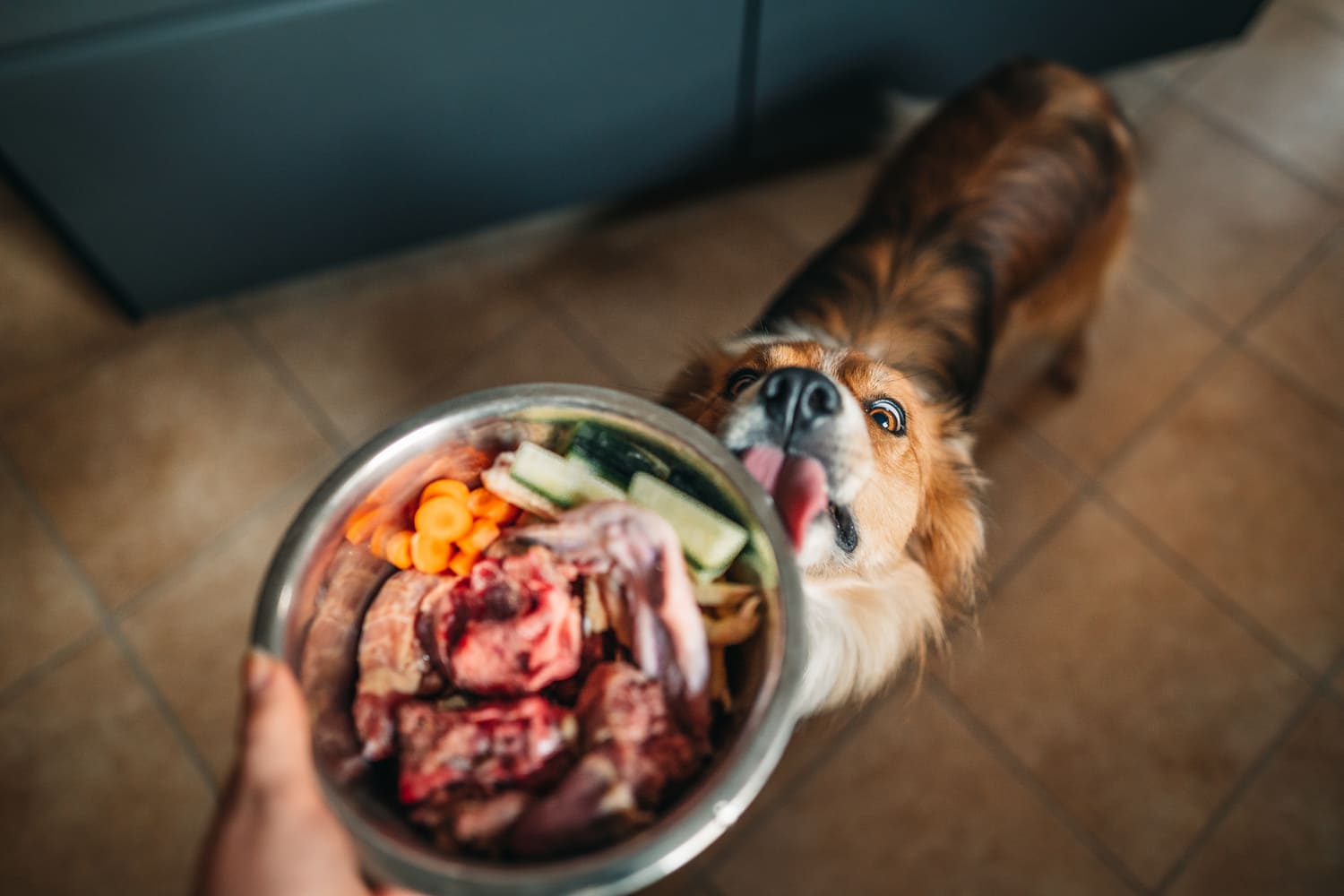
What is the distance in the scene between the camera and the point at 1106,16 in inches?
95.0

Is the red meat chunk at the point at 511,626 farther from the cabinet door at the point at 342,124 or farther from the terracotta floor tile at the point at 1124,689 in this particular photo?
the terracotta floor tile at the point at 1124,689

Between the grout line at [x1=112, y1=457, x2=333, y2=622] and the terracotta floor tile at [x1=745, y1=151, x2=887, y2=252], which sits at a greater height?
the terracotta floor tile at [x1=745, y1=151, x2=887, y2=252]

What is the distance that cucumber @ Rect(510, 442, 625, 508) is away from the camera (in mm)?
897

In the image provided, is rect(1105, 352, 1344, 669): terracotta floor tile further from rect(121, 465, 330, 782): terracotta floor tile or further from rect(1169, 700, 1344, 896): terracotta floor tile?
rect(121, 465, 330, 782): terracotta floor tile

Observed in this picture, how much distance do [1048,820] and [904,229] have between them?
4.64 ft

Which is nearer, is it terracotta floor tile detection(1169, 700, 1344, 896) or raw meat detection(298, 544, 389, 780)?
raw meat detection(298, 544, 389, 780)

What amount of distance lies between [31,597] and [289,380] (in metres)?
0.81

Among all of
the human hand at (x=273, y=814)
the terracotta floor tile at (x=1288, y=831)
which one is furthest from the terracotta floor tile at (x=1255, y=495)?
the human hand at (x=273, y=814)

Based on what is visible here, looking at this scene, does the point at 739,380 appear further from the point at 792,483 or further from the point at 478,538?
the point at 478,538

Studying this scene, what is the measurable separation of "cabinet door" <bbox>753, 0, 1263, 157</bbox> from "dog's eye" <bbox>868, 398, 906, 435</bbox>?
1.19 metres

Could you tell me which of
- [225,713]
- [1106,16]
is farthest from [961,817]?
[1106,16]

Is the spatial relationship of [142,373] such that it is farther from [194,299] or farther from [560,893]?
[560,893]

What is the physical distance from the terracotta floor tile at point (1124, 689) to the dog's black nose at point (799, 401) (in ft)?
3.94

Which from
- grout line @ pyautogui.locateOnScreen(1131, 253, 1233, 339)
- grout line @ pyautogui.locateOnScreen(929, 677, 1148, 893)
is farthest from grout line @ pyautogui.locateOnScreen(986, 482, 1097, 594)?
grout line @ pyautogui.locateOnScreen(1131, 253, 1233, 339)
